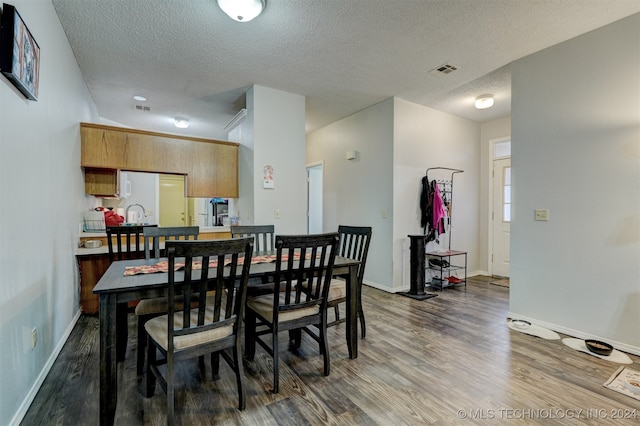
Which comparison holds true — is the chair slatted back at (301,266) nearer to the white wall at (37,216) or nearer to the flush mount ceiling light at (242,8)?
the white wall at (37,216)

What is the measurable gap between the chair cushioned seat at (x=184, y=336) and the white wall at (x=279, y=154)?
6.63 feet

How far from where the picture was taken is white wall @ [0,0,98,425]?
154 cm

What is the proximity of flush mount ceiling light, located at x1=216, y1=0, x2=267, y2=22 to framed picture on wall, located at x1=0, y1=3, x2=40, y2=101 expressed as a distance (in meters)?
1.19

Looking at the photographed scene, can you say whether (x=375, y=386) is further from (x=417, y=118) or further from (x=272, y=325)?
(x=417, y=118)

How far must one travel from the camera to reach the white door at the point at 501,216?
16.3 feet

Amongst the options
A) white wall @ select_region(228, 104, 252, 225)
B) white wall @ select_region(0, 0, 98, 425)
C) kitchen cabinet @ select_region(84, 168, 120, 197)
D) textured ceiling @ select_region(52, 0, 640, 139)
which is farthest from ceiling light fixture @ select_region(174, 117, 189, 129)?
white wall @ select_region(0, 0, 98, 425)

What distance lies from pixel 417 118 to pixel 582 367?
11.4 feet

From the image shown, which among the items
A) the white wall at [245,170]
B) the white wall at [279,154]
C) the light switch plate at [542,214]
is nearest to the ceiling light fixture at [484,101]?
the light switch plate at [542,214]

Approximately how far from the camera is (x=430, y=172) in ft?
15.2

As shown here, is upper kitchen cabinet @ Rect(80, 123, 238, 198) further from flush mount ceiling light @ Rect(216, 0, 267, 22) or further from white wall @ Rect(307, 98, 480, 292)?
flush mount ceiling light @ Rect(216, 0, 267, 22)

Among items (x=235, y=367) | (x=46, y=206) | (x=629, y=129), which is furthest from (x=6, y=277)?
(x=629, y=129)

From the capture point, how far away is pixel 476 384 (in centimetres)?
199

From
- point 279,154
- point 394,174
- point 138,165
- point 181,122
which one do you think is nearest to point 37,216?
point 138,165

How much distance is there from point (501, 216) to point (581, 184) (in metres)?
2.45
